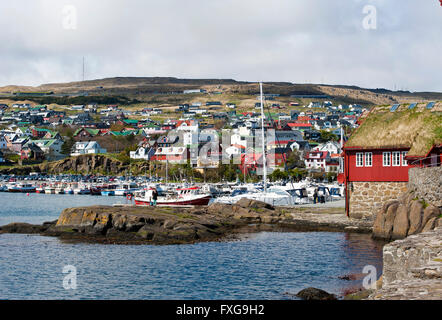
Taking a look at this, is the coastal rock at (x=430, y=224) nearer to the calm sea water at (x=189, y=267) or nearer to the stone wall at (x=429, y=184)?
the stone wall at (x=429, y=184)

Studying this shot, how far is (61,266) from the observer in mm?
30797

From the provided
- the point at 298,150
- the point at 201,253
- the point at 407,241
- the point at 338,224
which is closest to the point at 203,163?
the point at 298,150

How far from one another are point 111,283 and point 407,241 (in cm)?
1387

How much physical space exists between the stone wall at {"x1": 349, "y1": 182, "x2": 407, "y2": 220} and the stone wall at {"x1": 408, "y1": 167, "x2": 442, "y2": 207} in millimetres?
7557

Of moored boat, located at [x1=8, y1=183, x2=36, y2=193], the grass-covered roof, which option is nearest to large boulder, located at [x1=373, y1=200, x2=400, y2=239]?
the grass-covered roof

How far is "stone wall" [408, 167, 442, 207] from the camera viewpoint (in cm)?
3206

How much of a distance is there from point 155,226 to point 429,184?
61.5 ft

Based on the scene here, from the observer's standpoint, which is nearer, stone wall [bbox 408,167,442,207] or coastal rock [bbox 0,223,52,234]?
stone wall [bbox 408,167,442,207]

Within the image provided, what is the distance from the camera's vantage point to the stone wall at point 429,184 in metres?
32.1

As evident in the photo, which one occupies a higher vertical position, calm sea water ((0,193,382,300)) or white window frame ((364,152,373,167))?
white window frame ((364,152,373,167))

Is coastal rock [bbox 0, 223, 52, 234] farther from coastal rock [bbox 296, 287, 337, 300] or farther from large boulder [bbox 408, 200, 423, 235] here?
coastal rock [bbox 296, 287, 337, 300]

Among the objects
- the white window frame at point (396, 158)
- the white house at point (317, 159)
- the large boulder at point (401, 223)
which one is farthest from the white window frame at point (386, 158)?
the white house at point (317, 159)
